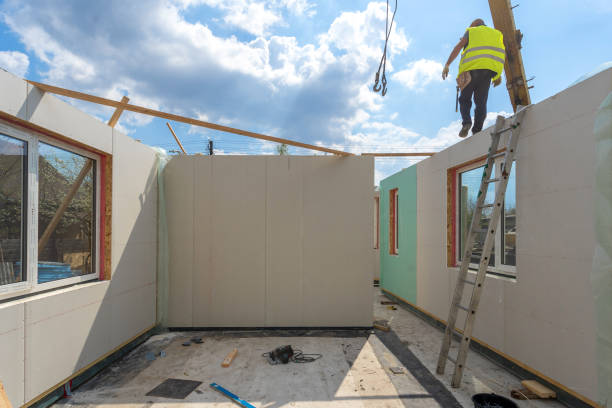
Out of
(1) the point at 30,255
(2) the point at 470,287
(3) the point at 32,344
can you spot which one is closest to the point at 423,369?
(2) the point at 470,287

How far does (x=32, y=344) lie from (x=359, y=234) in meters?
3.46

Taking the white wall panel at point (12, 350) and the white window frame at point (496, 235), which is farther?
the white window frame at point (496, 235)

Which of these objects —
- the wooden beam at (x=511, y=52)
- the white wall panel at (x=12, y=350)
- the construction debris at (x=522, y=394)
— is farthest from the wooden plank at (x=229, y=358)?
the wooden beam at (x=511, y=52)

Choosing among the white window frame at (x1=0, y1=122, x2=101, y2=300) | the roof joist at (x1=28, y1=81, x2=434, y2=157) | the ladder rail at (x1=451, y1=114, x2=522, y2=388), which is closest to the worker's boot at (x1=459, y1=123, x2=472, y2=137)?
the ladder rail at (x1=451, y1=114, x2=522, y2=388)

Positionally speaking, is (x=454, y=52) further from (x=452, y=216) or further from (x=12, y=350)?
(x=12, y=350)

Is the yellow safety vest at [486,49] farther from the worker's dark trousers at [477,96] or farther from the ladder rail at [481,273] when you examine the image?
the ladder rail at [481,273]

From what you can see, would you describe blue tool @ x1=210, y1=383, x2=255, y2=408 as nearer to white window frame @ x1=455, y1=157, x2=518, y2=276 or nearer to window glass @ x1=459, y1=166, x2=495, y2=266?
white window frame @ x1=455, y1=157, x2=518, y2=276

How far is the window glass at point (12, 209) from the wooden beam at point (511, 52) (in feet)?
16.4

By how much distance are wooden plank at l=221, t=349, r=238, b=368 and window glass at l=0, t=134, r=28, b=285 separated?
1.88 meters

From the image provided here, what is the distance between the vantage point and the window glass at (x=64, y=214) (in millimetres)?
2654

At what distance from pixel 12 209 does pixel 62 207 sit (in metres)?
0.50

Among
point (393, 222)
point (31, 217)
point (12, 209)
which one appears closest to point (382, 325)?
point (393, 222)

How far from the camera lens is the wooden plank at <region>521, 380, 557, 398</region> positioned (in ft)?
8.48

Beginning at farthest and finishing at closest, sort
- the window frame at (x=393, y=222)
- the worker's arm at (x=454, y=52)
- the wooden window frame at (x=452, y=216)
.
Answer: the window frame at (x=393, y=222)
the wooden window frame at (x=452, y=216)
the worker's arm at (x=454, y=52)
